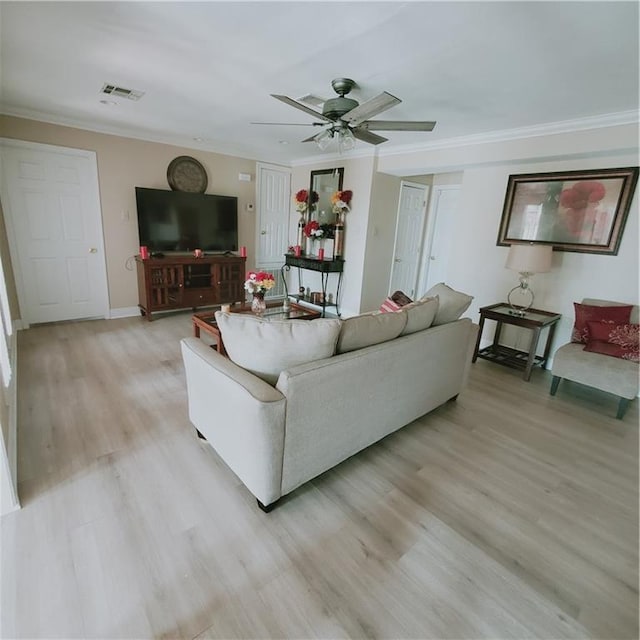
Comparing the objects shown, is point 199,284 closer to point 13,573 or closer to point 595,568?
point 13,573

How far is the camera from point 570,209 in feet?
11.2

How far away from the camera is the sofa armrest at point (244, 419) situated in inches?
59.3

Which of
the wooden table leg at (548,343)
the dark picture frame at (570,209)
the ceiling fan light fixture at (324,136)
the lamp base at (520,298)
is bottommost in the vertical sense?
the wooden table leg at (548,343)

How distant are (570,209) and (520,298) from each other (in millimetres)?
1020

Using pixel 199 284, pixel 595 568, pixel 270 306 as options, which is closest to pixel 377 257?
pixel 270 306

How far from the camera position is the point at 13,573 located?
1334mm

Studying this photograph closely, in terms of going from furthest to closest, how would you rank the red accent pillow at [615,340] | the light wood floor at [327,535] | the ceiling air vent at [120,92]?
the ceiling air vent at [120,92], the red accent pillow at [615,340], the light wood floor at [327,535]

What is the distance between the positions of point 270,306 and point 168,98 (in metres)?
2.17

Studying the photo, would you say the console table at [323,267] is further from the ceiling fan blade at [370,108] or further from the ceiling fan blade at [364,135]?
the ceiling fan blade at [370,108]

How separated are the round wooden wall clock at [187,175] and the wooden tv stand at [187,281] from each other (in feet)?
3.30

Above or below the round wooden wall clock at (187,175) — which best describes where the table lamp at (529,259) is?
below

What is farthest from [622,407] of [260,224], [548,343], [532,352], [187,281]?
[260,224]

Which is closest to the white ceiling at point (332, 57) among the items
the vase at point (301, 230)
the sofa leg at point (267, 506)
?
the vase at point (301, 230)

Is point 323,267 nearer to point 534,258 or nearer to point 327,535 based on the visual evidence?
point 534,258
